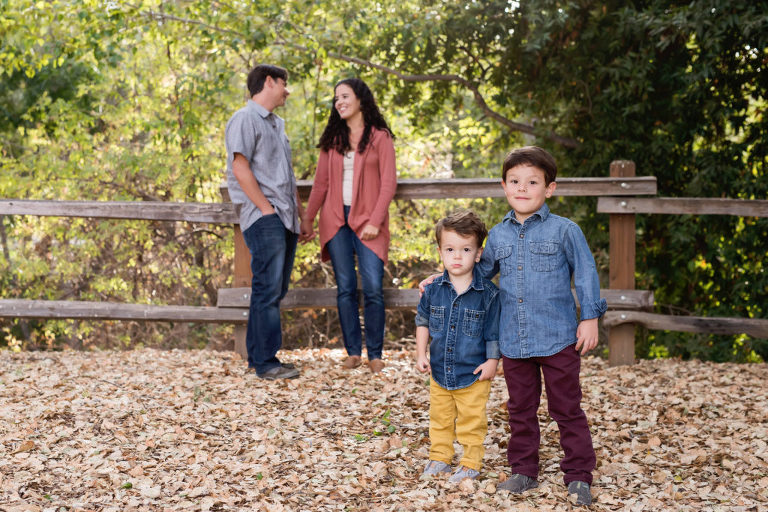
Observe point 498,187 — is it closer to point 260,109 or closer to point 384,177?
point 384,177

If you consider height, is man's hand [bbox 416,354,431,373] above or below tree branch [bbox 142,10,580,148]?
below

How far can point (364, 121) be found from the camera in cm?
502

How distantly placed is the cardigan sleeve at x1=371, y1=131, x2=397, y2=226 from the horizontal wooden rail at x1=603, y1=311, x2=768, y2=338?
1.92 m

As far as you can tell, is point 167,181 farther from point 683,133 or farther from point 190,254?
point 683,133

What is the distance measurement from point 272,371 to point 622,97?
4.32 metres

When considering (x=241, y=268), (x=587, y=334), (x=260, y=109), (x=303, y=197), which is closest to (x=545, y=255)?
(x=587, y=334)

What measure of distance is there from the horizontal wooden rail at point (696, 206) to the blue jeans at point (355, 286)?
1724mm

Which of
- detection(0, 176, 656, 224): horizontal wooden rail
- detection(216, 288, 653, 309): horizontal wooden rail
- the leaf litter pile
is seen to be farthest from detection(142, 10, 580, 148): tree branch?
the leaf litter pile

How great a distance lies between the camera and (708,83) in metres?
6.61

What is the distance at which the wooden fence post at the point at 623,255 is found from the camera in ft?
17.9

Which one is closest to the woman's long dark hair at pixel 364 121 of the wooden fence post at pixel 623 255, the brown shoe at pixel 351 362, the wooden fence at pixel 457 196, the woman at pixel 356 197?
the woman at pixel 356 197

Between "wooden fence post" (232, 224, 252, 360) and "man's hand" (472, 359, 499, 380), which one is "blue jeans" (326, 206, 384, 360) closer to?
"wooden fence post" (232, 224, 252, 360)

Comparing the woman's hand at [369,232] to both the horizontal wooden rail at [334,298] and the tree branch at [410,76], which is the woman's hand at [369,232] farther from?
the tree branch at [410,76]

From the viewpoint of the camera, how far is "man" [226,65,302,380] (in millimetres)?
4684
